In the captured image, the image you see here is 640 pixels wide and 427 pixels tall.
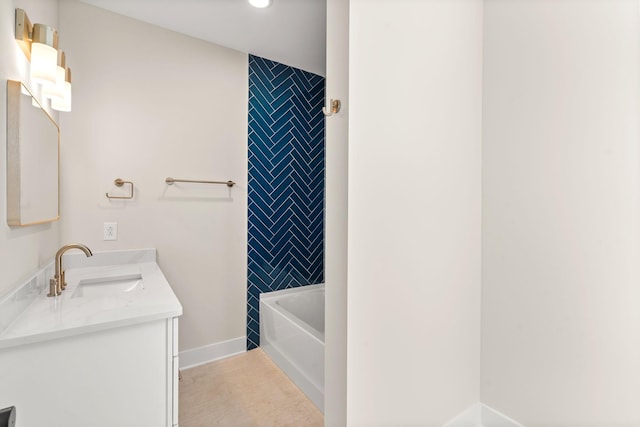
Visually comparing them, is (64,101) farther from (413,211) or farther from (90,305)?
(413,211)

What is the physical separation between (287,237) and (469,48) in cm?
188

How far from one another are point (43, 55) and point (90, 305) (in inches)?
41.2

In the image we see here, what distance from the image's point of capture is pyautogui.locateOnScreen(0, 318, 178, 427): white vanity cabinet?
0.95 metres

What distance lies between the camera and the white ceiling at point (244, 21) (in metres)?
1.97

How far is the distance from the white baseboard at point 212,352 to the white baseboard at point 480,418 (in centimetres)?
160

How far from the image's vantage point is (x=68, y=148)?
1.90 meters

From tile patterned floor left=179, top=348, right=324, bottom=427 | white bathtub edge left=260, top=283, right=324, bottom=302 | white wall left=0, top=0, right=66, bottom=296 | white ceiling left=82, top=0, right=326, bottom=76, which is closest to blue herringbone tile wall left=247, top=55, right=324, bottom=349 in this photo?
white bathtub edge left=260, top=283, right=324, bottom=302

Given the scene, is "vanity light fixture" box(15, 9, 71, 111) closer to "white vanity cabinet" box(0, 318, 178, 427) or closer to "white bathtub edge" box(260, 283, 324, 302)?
"white vanity cabinet" box(0, 318, 178, 427)

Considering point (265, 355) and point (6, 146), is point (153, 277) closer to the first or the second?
point (6, 146)

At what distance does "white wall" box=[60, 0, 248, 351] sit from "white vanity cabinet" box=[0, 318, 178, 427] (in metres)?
1.17

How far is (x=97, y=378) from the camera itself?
3.43ft

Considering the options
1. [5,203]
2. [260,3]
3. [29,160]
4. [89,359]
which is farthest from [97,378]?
[260,3]

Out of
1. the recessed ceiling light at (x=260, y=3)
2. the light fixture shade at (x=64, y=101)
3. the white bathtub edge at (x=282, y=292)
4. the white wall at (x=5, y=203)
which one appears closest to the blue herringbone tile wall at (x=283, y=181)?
the white bathtub edge at (x=282, y=292)

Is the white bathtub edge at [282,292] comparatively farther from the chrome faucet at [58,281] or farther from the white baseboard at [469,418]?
the white baseboard at [469,418]
